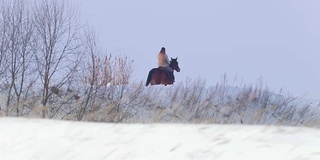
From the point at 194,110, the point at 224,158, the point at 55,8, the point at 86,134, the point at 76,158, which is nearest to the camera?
the point at 224,158

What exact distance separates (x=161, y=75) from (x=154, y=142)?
1628cm

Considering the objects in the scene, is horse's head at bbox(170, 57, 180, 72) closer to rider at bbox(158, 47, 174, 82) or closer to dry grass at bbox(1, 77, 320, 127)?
rider at bbox(158, 47, 174, 82)

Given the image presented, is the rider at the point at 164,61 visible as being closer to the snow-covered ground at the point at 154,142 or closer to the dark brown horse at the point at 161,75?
the dark brown horse at the point at 161,75

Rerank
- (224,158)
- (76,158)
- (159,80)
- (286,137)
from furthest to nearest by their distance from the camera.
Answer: (159,80), (76,158), (286,137), (224,158)

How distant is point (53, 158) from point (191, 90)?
11184 mm

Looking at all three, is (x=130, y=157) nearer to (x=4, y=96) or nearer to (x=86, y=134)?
(x=86, y=134)

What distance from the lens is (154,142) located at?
328cm

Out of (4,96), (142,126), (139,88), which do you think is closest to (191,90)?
(139,88)

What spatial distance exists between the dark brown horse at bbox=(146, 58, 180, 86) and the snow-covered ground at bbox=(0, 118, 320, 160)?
49.7 feet

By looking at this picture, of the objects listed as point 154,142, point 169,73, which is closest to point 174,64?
point 169,73

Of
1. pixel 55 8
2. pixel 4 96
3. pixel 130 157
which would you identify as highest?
pixel 55 8

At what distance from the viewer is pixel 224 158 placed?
2855mm

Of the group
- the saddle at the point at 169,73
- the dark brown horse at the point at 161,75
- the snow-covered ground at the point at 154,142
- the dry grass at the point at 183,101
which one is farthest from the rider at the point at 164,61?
the snow-covered ground at the point at 154,142

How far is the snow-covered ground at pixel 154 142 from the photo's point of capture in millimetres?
2895
